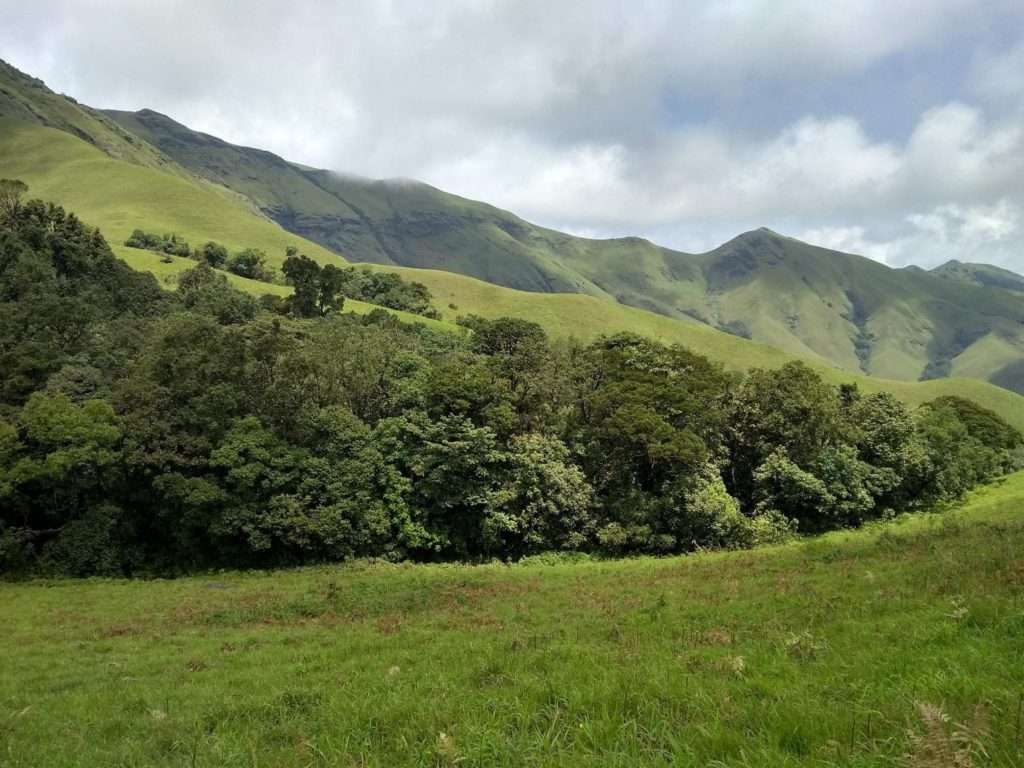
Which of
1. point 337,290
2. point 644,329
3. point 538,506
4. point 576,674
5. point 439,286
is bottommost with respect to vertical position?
point 538,506

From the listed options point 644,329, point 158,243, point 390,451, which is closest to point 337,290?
point 390,451

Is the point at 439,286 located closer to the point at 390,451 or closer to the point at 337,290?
the point at 337,290

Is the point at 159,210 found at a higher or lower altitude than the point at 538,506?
higher

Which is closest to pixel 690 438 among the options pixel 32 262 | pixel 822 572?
pixel 822 572

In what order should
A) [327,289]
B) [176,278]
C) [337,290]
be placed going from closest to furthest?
1. [327,289]
2. [337,290]
3. [176,278]

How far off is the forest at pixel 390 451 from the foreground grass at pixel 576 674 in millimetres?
15536

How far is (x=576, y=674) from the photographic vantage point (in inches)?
314

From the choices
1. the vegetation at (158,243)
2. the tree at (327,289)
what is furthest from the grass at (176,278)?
the vegetation at (158,243)

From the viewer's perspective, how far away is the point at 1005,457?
69250 millimetres

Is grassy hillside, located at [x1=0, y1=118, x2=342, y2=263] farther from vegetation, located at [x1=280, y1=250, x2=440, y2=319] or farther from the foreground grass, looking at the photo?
the foreground grass

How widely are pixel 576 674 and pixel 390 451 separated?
38.5 meters

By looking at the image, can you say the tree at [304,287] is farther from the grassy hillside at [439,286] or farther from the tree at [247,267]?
the tree at [247,267]

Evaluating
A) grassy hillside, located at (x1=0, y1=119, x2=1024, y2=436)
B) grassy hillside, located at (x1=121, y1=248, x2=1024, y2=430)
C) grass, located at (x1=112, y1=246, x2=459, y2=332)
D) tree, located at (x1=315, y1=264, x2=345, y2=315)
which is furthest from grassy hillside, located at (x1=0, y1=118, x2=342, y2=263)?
tree, located at (x1=315, y1=264, x2=345, y2=315)

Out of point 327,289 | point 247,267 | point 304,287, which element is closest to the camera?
point 304,287
